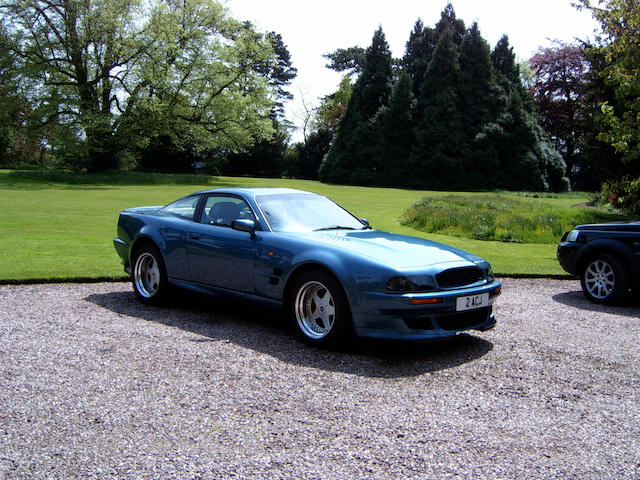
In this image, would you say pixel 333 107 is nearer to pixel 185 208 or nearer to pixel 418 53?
pixel 418 53

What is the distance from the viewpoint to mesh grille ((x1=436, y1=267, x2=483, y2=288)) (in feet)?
17.8

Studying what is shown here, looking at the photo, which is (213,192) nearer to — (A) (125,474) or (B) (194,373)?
(B) (194,373)

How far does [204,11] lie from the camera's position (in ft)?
138

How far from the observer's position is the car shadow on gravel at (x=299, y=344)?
514 cm

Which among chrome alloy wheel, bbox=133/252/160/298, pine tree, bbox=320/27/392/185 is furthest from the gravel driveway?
pine tree, bbox=320/27/392/185

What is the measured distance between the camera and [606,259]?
845cm

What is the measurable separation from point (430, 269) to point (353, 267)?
27.0 inches

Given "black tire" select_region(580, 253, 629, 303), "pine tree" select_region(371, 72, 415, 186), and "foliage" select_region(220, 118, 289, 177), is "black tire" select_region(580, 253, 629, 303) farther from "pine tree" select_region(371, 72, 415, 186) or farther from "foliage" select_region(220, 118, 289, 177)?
"foliage" select_region(220, 118, 289, 177)

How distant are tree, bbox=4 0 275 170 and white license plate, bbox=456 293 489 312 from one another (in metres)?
33.6

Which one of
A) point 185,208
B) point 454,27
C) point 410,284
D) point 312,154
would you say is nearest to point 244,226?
point 185,208

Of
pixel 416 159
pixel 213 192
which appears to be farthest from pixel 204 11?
pixel 213 192

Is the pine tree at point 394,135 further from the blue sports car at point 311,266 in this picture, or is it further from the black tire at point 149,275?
the blue sports car at point 311,266

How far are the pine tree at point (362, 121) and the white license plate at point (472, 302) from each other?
42.9 meters

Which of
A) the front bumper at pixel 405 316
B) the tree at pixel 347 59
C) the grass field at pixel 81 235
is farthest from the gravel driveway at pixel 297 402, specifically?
the tree at pixel 347 59
